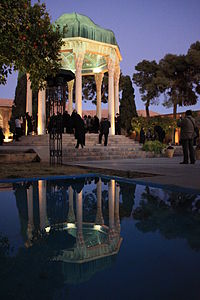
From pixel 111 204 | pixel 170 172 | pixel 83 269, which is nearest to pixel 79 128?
pixel 170 172

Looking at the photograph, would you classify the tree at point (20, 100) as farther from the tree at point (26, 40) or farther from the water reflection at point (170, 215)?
the water reflection at point (170, 215)

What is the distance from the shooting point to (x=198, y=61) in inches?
1120

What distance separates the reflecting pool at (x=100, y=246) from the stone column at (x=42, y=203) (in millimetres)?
14

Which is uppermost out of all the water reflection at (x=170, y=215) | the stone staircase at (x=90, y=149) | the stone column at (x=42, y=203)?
the stone staircase at (x=90, y=149)

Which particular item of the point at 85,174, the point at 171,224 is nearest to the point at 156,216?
the point at 171,224

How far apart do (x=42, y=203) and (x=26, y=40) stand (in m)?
5.47

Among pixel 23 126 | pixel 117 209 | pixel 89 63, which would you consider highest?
pixel 89 63

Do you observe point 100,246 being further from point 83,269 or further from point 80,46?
point 80,46

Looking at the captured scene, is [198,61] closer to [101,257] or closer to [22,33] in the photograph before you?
[22,33]

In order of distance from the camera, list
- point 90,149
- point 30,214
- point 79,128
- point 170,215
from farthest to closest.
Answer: point 90,149
point 79,128
point 30,214
point 170,215

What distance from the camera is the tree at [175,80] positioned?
1178 inches

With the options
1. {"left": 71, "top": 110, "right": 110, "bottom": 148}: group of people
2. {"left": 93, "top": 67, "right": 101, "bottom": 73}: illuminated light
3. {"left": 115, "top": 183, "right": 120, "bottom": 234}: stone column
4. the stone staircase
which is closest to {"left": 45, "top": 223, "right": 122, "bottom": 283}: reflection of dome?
{"left": 115, "top": 183, "right": 120, "bottom": 234}: stone column

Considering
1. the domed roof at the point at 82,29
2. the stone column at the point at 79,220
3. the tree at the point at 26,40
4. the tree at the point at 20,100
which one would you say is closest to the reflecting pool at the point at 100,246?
the stone column at the point at 79,220

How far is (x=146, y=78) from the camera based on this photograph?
3406 centimetres
